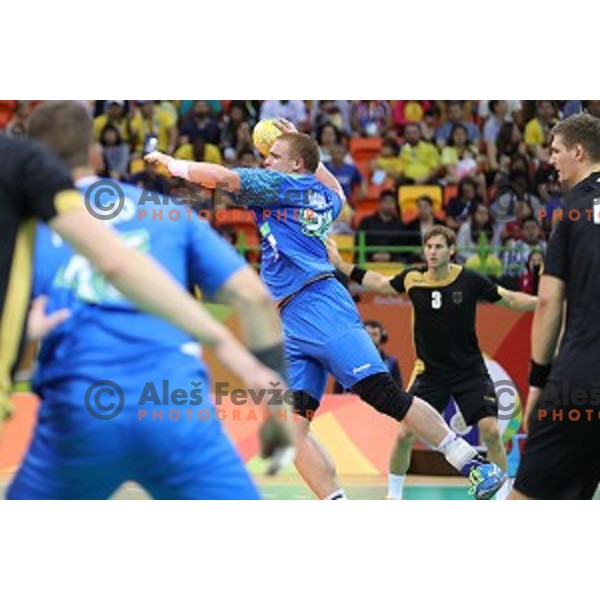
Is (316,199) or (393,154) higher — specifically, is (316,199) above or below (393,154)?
above

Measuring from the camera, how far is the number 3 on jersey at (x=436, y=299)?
14.4m

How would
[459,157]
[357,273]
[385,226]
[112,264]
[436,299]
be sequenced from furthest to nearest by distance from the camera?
[459,157], [385,226], [436,299], [357,273], [112,264]

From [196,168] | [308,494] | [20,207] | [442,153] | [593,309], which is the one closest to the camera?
[20,207]

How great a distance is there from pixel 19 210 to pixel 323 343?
5874 millimetres

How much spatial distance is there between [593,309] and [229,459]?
2747 millimetres

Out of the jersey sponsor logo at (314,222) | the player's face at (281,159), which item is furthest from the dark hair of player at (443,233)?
the player's face at (281,159)

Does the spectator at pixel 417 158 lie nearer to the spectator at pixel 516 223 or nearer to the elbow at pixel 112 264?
the spectator at pixel 516 223

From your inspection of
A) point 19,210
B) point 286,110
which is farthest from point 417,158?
point 19,210

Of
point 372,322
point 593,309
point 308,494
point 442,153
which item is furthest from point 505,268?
point 593,309

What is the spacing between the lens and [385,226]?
1953cm

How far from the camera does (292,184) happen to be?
11.1 metres

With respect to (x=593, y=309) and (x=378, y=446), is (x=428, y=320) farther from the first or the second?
(x=593, y=309)

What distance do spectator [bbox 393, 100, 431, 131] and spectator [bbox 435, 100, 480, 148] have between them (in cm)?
39

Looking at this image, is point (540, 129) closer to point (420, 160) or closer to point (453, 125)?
point (453, 125)
